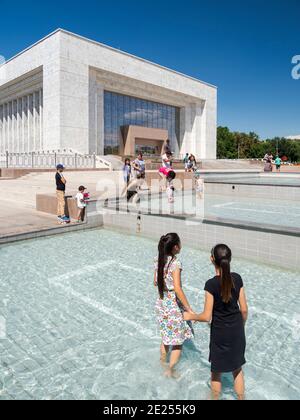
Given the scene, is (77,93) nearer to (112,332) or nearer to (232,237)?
(232,237)

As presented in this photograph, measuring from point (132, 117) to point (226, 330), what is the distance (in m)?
46.2

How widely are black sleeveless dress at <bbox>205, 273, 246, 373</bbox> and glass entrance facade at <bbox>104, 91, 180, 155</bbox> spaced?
41.2 m

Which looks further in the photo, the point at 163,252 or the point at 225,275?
the point at 163,252

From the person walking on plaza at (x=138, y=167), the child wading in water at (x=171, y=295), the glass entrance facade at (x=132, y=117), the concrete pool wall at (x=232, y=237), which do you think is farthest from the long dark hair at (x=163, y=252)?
the glass entrance facade at (x=132, y=117)

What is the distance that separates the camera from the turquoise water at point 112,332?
10.4ft

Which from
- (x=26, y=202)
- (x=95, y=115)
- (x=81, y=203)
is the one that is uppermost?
(x=95, y=115)

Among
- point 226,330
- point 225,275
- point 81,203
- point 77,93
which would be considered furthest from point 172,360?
point 77,93

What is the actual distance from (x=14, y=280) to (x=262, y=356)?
4.36m

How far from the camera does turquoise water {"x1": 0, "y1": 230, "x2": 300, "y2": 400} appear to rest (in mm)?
3176

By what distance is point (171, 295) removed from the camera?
3.15 meters

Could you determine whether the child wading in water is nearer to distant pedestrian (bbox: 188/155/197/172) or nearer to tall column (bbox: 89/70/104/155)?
distant pedestrian (bbox: 188/155/197/172)

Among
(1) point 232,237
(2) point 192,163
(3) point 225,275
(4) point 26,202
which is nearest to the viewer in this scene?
(3) point 225,275

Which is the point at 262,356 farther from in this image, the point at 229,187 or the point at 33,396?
the point at 229,187

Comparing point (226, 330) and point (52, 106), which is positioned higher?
point (52, 106)
